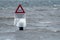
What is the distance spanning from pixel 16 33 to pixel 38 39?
4.57 ft

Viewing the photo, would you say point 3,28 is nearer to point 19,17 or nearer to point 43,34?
point 19,17

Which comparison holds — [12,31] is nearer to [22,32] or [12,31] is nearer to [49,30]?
[22,32]

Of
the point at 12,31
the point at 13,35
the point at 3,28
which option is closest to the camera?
the point at 13,35

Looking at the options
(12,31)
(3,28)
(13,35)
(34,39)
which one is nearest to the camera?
(34,39)

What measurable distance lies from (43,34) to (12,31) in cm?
146

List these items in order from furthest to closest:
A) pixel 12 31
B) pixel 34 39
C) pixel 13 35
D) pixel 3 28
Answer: pixel 3 28 < pixel 12 31 < pixel 13 35 < pixel 34 39

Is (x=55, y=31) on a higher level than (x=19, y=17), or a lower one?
lower

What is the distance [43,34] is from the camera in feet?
34.1

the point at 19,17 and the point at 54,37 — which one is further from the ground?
the point at 19,17

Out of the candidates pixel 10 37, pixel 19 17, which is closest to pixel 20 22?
pixel 19 17

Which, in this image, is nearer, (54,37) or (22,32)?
(54,37)

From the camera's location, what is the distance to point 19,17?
35.2ft

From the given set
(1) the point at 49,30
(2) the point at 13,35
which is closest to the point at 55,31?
(1) the point at 49,30

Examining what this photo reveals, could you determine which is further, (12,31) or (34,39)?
(12,31)
